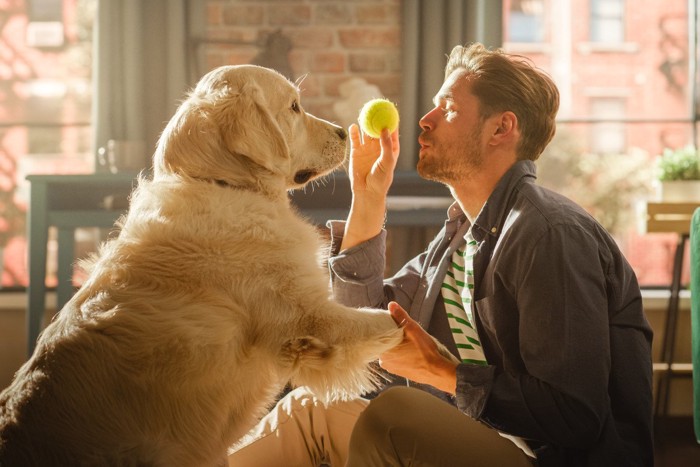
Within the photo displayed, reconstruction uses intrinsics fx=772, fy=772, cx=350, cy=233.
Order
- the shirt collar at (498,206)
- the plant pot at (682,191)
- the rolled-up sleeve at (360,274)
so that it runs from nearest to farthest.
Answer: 1. the shirt collar at (498,206)
2. the rolled-up sleeve at (360,274)
3. the plant pot at (682,191)

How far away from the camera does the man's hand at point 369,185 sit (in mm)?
1910

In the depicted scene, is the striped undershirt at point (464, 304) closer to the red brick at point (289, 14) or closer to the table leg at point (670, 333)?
the table leg at point (670, 333)

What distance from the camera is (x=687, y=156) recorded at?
11.0 feet

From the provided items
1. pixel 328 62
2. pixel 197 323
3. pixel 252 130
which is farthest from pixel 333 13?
pixel 197 323

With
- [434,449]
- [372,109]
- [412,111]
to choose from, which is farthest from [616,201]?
[434,449]

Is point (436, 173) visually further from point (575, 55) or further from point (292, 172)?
Answer: point (575, 55)

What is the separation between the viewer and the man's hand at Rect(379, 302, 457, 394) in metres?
1.47

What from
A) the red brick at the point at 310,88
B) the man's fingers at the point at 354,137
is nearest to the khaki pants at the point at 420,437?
the man's fingers at the point at 354,137

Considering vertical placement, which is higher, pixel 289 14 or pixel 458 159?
pixel 289 14

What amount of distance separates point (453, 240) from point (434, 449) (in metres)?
0.61

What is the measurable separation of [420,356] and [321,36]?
8.27 ft

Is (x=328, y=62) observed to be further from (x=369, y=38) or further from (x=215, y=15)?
(x=215, y=15)

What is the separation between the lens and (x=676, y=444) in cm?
308

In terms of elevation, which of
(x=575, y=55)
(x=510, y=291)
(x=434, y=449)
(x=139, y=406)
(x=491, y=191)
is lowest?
(x=434, y=449)
